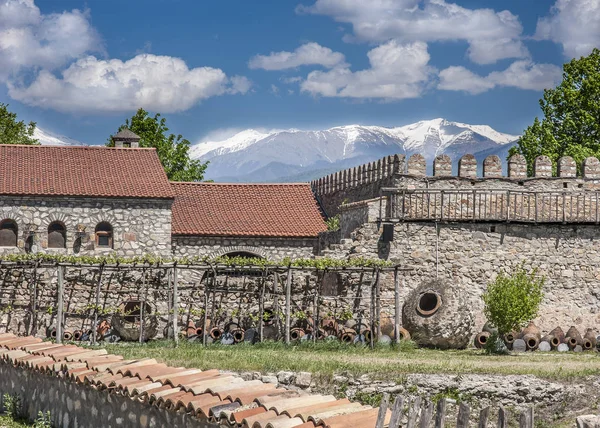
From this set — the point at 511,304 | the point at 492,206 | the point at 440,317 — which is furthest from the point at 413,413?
the point at 492,206

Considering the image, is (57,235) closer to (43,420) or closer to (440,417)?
(43,420)

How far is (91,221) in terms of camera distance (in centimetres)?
3244

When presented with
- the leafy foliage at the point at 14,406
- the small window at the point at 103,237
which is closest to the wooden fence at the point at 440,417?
the leafy foliage at the point at 14,406

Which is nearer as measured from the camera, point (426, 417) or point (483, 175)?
point (426, 417)

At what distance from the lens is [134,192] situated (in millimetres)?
32781

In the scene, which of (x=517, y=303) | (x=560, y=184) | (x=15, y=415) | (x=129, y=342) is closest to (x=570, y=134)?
(x=560, y=184)

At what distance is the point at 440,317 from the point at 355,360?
582 cm

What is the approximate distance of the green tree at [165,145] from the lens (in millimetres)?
51906

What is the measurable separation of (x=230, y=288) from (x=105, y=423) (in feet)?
49.3

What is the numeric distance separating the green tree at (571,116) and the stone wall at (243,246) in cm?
1552

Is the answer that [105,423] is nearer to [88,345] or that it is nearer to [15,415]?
[15,415]

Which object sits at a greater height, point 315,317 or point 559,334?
point 315,317

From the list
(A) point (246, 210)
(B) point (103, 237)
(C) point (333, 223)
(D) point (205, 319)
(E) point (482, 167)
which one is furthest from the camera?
(A) point (246, 210)

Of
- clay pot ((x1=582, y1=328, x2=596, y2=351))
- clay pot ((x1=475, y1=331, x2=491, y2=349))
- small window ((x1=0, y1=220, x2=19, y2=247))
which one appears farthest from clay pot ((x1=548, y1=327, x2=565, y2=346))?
small window ((x1=0, y1=220, x2=19, y2=247))
